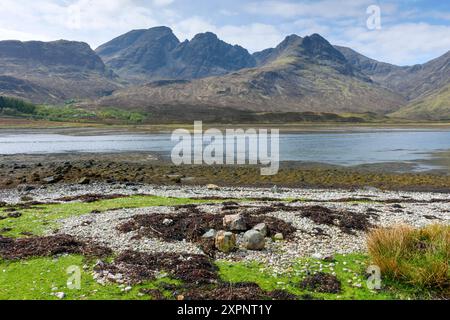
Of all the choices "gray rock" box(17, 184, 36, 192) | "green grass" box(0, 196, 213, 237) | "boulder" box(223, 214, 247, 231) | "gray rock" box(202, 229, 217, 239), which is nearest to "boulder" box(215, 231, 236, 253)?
"gray rock" box(202, 229, 217, 239)

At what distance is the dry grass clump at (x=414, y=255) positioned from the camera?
39.1 ft

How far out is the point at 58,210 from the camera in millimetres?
23688

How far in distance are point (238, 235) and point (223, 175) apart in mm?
29139

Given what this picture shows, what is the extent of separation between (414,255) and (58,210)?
18.9 meters

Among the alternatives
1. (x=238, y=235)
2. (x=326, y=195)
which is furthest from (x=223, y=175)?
(x=238, y=235)

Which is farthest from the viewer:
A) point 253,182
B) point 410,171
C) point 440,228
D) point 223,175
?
point 410,171

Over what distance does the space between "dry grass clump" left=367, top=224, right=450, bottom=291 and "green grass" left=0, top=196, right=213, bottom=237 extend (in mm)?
14257

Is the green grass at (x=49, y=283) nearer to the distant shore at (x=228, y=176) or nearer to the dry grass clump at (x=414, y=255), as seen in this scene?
the dry grass clump at (x=414, y=255)

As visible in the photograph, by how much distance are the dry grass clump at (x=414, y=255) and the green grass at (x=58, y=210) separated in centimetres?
1426

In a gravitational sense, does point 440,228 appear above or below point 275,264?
above

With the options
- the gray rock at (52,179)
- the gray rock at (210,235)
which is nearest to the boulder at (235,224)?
the gray rock at (210,235)
